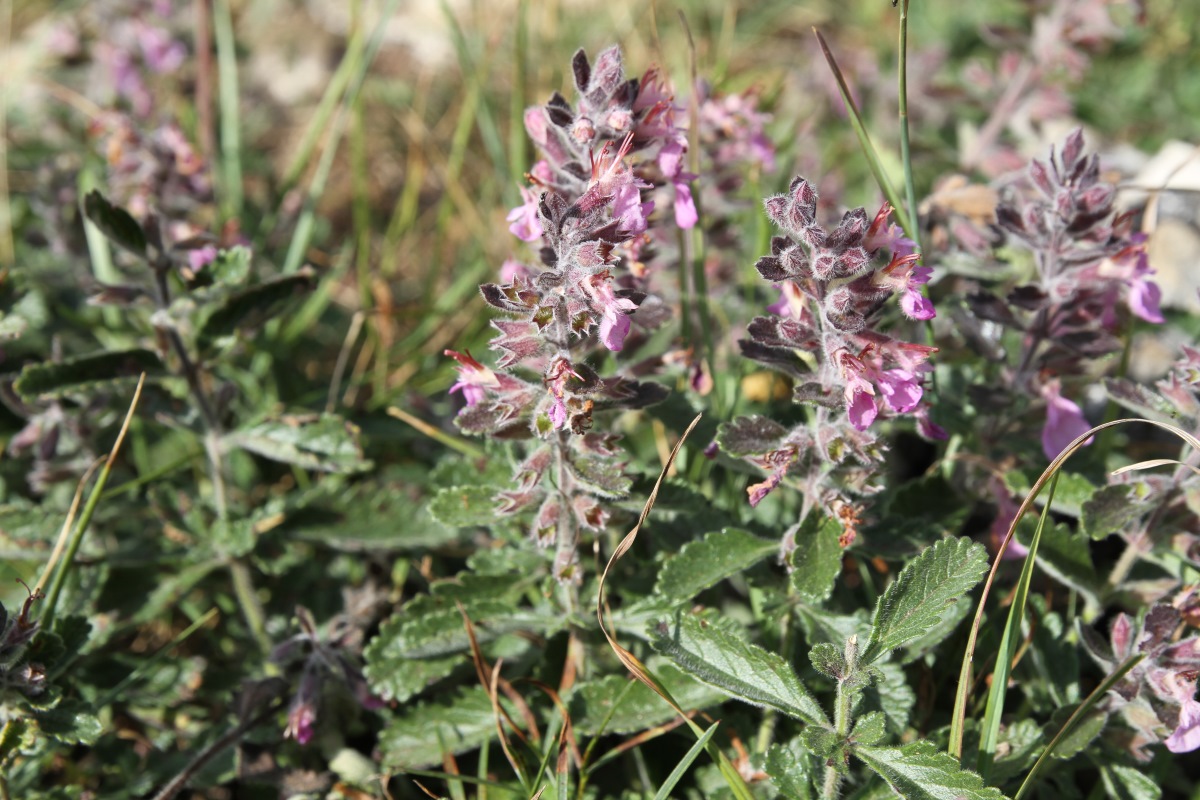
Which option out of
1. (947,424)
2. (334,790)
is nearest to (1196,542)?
(947,424)

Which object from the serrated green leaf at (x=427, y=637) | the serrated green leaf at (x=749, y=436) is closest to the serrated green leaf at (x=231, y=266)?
the serrated green leaf at (x=427, y=637)

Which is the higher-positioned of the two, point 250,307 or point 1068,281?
point 1068,281

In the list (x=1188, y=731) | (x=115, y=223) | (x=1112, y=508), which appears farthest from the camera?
(x=115, y=223)

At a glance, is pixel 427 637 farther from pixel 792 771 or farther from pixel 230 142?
pixel 230 142

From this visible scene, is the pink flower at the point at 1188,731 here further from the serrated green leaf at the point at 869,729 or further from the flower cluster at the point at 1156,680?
the serrated green leaf at the point at 869,729

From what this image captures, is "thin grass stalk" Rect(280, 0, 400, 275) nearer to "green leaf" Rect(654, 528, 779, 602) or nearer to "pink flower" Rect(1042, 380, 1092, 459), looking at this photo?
"green leaf" Rect(654, 528, 779, 602)

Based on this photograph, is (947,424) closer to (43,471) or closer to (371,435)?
(371,435)

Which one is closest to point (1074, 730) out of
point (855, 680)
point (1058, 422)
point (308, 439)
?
point (855, 680)
